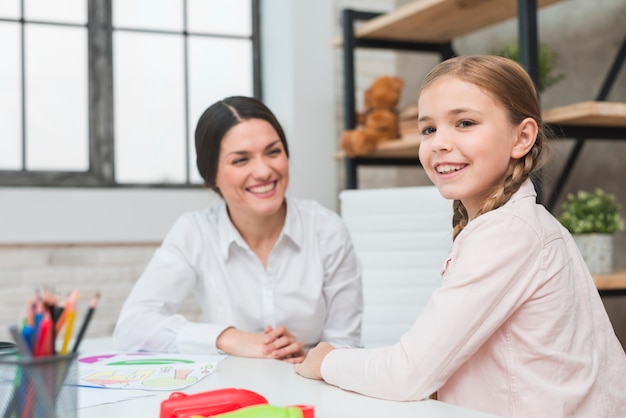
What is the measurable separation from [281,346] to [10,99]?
7.00 ft

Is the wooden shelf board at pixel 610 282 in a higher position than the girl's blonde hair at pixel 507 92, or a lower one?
lower

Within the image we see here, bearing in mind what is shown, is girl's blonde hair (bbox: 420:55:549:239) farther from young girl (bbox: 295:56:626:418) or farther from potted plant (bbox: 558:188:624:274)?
Answer: potted plant (bbox: 558:188:624:274)

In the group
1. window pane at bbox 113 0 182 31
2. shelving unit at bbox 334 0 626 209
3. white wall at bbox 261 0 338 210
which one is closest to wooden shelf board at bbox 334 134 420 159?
shelving unit at bbox 334 0 626 209

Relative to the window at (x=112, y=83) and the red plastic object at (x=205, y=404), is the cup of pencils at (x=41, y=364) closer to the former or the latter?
→ the red plastic object at (x=205, y=404)

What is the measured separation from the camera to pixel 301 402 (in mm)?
988

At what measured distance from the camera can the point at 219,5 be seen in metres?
3.51

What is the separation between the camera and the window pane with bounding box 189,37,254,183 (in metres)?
3.44

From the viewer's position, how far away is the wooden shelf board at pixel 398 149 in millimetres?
2798

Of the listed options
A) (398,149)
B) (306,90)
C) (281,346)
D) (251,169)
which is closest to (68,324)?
(281,346)

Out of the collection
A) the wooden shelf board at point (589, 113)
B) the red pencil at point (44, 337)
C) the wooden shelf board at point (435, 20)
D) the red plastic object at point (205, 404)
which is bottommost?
the red plastic object at point (205, 404)

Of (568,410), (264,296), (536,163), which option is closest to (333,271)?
(264,296)

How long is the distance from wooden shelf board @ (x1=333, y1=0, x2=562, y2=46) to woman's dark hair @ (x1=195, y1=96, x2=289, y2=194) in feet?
3.78

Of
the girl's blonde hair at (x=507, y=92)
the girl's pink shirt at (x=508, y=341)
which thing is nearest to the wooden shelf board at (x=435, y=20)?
the girl's blonde hair at (x=507, y=92)

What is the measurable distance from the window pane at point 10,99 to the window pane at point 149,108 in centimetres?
39
